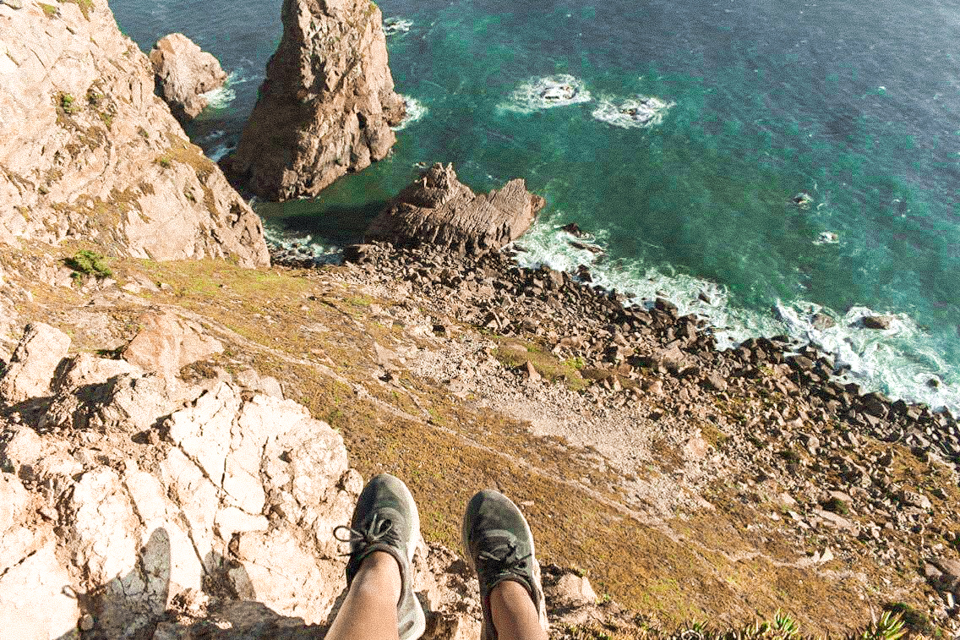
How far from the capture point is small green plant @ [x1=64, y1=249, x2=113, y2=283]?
85.4 feet

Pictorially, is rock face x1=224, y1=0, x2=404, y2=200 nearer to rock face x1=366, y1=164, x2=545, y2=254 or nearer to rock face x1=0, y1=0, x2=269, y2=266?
rock face x1=366, y1=164, x2=545, y2=254

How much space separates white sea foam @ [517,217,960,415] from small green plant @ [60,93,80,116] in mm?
34835

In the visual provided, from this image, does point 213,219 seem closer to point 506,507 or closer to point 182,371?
point 182,371

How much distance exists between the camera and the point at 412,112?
244 ft

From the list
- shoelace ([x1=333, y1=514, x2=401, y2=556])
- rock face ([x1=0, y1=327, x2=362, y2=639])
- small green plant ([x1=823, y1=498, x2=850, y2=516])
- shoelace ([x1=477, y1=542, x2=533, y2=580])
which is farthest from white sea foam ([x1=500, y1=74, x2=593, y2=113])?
shoelace ([x1=333, y1=514, x2=401, y2=556])

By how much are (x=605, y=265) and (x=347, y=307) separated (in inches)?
1067

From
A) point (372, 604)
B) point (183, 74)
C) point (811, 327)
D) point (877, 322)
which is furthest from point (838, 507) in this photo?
point (183, 74)

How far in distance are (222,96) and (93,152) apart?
169ft

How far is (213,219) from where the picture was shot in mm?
42031

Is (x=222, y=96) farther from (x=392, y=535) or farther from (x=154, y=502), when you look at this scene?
(x=392, y=535)

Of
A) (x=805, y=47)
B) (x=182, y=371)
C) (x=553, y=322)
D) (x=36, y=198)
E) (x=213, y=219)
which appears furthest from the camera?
(x=805, y=47)

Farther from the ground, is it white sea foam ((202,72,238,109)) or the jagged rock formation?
the jagged rock formation

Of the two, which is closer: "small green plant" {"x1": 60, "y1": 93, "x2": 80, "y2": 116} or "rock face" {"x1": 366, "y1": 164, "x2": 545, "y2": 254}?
"small green plant" {"x1": 60, "y1": 93, "x2": 80, "y2": 116}

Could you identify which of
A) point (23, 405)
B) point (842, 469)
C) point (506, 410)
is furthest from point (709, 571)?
point (23, 405)
